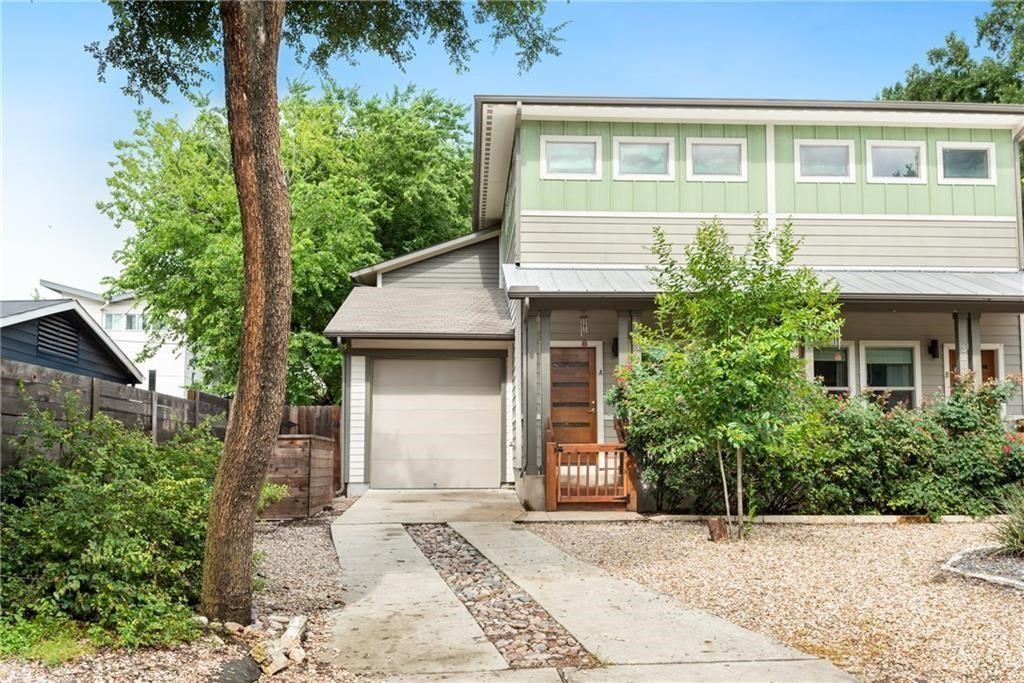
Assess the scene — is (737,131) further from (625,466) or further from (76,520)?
(76,520)

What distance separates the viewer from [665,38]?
11852mm

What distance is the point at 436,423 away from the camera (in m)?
15.2

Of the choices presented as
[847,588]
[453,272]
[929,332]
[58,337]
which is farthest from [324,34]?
[58,337]

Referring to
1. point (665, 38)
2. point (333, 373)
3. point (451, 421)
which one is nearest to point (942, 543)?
point (665, 38)

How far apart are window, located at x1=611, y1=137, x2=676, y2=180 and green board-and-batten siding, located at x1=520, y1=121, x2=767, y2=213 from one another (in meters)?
0.07

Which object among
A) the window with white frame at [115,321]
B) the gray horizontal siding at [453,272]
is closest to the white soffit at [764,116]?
the gray horizontal siding at [453,272]

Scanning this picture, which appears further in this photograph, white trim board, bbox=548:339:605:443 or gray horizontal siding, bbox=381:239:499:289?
gray horizontal siding, bbox=381:239:499:289

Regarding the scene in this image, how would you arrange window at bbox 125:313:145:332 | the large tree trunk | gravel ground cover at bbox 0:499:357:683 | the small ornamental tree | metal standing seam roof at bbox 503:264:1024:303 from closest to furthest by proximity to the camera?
gravel ground cover at bbox 0:499:357:683 → the large tree trunk → the small ornamental tree → metal standing seam roof at bbox 503:264:1024:303 → window at bbox 125:313:145:332

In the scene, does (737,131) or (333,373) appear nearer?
(737,131)

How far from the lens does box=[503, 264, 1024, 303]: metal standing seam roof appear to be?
37.6 ft

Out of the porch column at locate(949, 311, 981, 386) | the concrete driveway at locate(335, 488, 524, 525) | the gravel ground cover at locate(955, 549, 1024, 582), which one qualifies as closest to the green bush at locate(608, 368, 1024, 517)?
the porch column at locate(949, 311, 981, 386)

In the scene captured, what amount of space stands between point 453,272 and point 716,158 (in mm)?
6191

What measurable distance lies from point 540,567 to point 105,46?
5.51m

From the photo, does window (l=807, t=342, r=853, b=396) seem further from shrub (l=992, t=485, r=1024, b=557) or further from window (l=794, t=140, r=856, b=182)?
shrub (l=992, t=485, r=1024, b=557)
